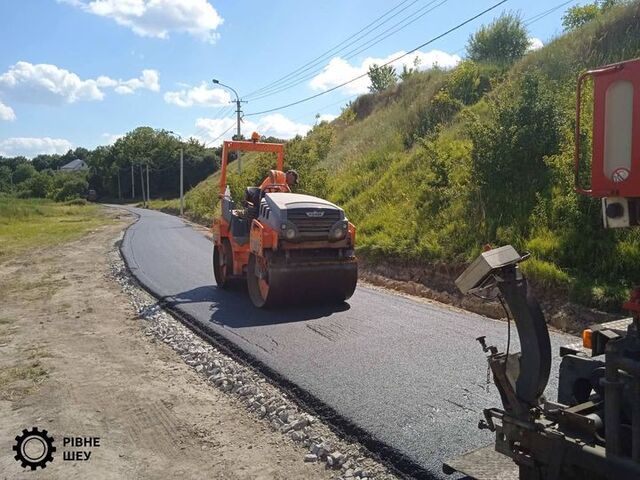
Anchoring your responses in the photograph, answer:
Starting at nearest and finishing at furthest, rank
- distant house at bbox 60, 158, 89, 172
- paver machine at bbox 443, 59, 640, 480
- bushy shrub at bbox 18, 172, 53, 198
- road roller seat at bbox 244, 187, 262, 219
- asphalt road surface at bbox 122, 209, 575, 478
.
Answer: paver machine at bbox 443, 59, 640, 480, asphalt road surface at bbox 122, 209, 575, 478, road roller seat at bbox 244, 187, 262, 219, bushy shrub at bbox 18, 172, 53, 198, distant house at bbox 60, 158, 89, 172

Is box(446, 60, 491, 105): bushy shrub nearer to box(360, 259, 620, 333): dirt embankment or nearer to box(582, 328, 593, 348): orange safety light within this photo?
box(360, 259, 620, 333): dirt embankment

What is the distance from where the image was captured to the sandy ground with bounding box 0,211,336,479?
3.96 m

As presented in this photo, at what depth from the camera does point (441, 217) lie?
12.4 m

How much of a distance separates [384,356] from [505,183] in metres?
6.77

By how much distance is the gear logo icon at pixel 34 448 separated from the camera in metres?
4.09

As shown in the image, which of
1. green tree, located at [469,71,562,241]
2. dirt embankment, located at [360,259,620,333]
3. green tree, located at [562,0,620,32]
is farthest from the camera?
green tree, located at [562,0,620,32]

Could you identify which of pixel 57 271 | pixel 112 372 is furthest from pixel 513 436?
pixel 57 271

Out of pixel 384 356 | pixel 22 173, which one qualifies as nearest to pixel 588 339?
pixel 384 356

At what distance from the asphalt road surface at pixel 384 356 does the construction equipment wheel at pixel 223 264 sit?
0.73 ft

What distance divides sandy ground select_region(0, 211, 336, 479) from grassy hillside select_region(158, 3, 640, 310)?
513 centimetres

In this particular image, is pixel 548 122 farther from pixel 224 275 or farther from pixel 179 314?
pixel 179 314

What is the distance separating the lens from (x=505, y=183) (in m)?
11.4

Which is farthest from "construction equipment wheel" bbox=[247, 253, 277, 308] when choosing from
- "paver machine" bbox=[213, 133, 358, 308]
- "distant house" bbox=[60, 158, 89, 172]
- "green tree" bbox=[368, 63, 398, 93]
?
"distant house" bbox=[60, 158, 89, 172]

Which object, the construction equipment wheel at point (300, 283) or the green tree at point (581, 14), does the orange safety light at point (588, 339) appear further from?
the green tree at point (581, 14)
